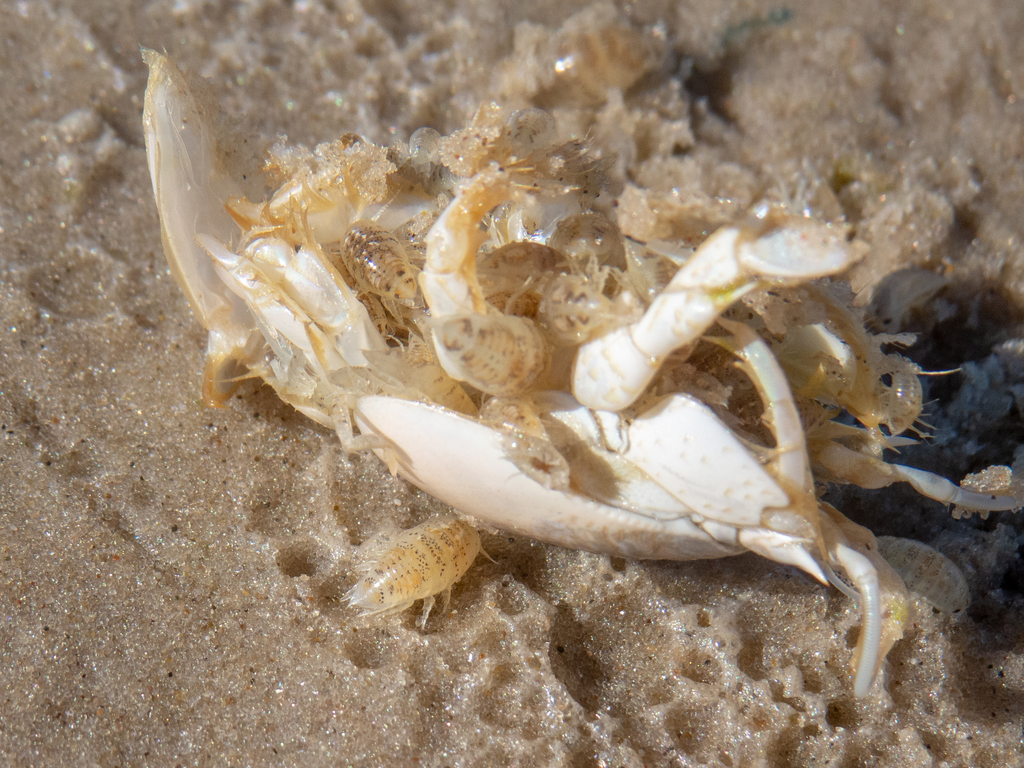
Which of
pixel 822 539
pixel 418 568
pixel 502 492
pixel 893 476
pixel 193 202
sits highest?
pixel 193 202

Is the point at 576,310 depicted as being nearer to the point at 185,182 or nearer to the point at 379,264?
the point at 379,264

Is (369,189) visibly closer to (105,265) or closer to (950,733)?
(105,265)

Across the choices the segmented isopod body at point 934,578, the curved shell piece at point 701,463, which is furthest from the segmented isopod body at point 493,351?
the segmented isopod body at point 934,578

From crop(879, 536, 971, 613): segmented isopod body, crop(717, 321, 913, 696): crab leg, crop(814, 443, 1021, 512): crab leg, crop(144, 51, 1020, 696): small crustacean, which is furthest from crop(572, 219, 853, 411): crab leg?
crop(879, 536, 971, 613): segmented isopod body

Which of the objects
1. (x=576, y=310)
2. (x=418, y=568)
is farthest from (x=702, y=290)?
(x=418, y=568)

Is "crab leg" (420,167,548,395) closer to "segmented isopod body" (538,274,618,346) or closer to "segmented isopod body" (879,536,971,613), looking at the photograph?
"segmented isopod body" (538,274,618,346)
